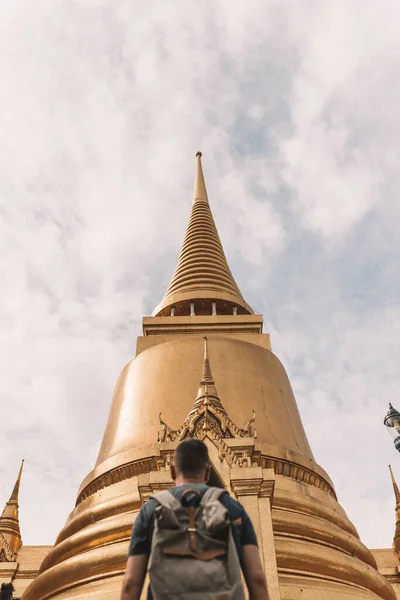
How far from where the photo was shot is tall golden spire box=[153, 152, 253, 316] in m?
14.1

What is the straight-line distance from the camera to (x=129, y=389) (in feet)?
36.5

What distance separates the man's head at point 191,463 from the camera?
2.23 meters

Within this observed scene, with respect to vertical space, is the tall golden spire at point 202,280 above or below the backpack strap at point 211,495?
above

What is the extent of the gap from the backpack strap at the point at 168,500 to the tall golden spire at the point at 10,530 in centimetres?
1055

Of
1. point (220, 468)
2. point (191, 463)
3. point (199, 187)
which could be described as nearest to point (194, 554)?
point (191, 463)

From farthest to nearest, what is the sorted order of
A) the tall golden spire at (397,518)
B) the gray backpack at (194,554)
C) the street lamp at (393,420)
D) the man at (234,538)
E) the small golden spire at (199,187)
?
1. the small golden spire at (199,187)
2. the tall golden spire at (397,518)
3. the street lamp at (393,420)
4. the man at (234,538)
5. the gray backpack at (194,554)

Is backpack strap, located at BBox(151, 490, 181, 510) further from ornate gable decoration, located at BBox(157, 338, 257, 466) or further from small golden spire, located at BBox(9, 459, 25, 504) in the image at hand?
small golden spire, located at BBox(9, 459, 25, 504)

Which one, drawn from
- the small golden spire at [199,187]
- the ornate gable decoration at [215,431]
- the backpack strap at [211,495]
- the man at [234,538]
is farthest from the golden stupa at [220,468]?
the small golden spire at [199,187]

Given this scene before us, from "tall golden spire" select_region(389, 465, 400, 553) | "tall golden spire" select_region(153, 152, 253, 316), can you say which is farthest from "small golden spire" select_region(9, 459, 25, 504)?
"tall golden spire" select_region(389, 465, 400, 553)

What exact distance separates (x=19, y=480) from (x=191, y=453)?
12.7 metres

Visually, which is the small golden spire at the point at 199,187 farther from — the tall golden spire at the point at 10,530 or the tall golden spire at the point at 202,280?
the tall golden spire at the point at 10,530

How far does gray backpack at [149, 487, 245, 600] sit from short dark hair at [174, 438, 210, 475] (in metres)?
0.17

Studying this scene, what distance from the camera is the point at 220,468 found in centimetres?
688

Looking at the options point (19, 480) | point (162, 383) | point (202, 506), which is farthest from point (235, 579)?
point (19, 480)
